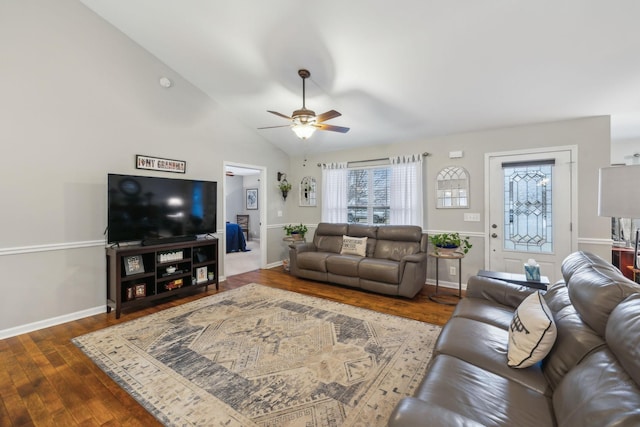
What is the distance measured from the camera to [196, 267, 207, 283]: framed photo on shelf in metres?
4.08

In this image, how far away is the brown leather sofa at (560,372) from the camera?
0.91m

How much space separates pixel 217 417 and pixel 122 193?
279 centimetres

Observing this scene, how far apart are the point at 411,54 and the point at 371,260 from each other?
2.68 meters

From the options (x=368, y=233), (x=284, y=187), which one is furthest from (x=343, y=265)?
(x=284, y=187)

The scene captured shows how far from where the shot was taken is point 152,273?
138 inches

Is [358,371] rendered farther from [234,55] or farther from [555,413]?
[234,55]

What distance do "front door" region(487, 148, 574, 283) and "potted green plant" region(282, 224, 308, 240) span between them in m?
3.31

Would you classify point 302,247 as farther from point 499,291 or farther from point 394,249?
point 499,291

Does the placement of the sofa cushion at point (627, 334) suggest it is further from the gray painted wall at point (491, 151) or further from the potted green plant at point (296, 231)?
the potted green plant at point (296, 231)

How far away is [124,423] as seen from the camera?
1.66 metres

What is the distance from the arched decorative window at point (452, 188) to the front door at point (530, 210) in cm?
34

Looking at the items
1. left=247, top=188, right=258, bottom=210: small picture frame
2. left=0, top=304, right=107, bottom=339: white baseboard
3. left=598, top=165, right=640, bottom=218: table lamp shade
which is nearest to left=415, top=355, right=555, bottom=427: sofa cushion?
left=598, top=165, right=640, bottom=218: table lamp shade

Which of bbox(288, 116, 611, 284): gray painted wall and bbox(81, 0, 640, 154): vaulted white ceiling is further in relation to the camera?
bbox(288, 116, 611, 284): gray painted wall

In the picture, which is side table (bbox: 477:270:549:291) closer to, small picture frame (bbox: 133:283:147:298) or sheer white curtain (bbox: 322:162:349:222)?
sheer white curtain (bbox: 322:162:349:222)
